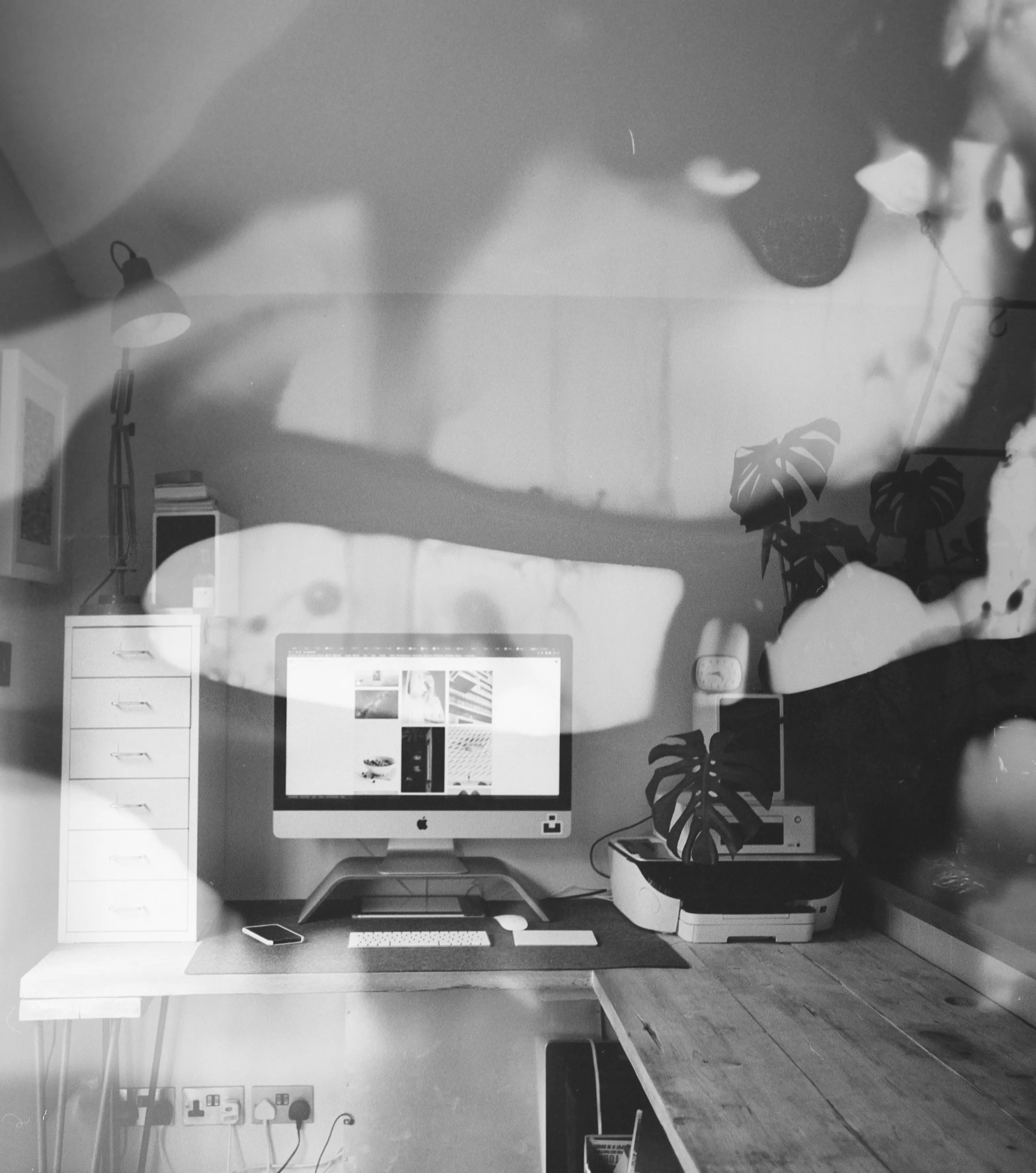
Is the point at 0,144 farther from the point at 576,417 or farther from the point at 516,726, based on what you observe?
the point at 516,726

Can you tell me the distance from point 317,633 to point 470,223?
92cm

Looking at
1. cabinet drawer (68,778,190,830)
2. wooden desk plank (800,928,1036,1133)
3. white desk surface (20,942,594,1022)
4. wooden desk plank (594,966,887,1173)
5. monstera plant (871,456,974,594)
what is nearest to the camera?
wooden desk plank (594,966,887,1173)

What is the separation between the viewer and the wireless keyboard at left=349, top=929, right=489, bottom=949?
1.72m

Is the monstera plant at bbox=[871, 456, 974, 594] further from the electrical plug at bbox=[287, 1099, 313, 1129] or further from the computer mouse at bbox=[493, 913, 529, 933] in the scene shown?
the electrical plug at bbox=[287, 1099, 313, 1129]

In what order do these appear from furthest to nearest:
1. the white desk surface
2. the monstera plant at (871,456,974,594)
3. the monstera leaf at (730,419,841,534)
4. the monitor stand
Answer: the monstera leaf at (730,419,841,534), the monstera plant at (871,456,974,594), the monitor stand, the white desk surface

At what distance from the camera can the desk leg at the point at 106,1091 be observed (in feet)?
6.03

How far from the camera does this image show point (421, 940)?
1753 millimetres

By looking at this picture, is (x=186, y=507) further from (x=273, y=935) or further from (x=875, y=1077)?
(x=875, y=1077)

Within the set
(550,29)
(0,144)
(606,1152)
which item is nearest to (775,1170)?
(606,1152)

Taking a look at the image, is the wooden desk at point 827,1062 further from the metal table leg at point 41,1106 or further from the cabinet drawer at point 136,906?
the metal table leg at point 41,1106

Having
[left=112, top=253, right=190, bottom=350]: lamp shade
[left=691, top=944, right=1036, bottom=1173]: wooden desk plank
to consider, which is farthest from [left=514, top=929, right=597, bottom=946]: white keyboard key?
[left=112, top=253, right=190, bottom=350]: lamp shade

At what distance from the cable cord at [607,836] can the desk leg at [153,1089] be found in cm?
94

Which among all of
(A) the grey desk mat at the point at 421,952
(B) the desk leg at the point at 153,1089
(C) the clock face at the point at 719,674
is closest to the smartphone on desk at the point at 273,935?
(A) the grey desk mat at the point at 421,952

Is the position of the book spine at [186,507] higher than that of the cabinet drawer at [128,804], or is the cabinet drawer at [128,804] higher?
the book spine at [186,507]
